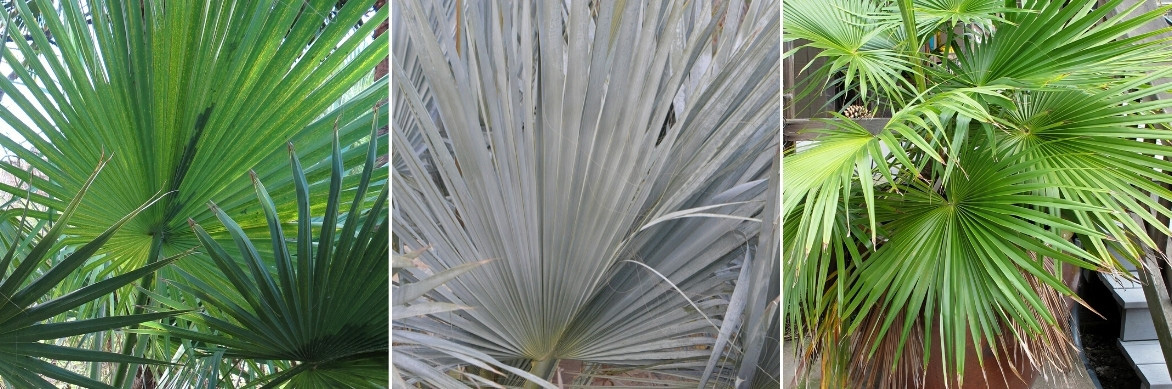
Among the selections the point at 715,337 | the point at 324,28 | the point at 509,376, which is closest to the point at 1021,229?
the point at 715,337

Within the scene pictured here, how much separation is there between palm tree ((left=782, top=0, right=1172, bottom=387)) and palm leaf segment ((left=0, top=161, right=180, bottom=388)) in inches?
34.2

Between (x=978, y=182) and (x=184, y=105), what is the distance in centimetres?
130

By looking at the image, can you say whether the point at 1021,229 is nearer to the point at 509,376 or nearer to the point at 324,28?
the point at 509,376

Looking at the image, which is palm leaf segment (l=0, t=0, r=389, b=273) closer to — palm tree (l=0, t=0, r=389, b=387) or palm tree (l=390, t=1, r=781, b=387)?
palm tree (l=0, t=0, r=389, b=387)

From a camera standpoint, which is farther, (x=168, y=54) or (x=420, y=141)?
(x=168, y=54)

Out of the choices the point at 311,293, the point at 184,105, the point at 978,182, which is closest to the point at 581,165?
the point at 311,293

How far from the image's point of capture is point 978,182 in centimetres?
144

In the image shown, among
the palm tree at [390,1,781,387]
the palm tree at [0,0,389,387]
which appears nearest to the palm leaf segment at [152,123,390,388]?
the palm tree at [0,0,389,387]

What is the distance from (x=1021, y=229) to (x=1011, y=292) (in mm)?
104

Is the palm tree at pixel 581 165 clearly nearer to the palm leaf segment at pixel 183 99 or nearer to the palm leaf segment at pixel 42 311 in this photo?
the palm leaf segment at pixel 183 99

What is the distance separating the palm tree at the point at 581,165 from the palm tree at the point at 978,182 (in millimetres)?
548

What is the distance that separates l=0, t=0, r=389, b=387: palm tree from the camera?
809mm

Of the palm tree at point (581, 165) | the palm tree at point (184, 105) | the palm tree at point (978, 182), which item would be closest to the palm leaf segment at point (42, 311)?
the palm tree at point (184, 105)

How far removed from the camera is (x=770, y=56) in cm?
65
